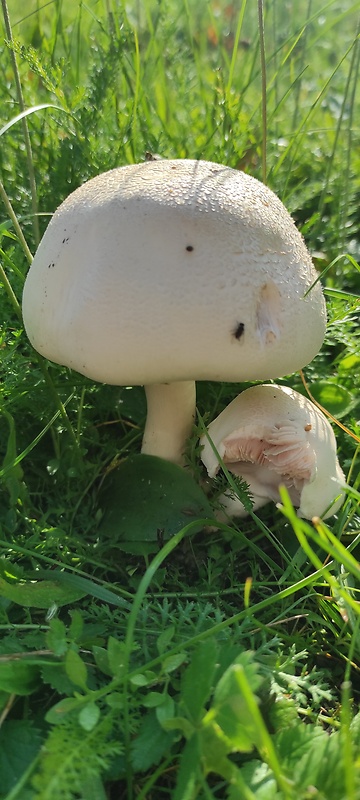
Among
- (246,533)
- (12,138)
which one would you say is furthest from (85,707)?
(12,138)

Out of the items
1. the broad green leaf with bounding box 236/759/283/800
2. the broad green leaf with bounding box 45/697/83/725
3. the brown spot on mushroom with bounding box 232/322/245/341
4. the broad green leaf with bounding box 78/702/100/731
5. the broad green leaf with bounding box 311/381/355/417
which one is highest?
the brown spot on mushroom with bounding box 232/322/245/341

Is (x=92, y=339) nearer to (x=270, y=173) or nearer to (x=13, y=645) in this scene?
(x=13, y=645)

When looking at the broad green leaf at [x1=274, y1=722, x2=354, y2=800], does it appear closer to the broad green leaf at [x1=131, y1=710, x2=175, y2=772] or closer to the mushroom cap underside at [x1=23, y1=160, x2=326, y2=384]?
the broad green leaf at [x1=131, y1=710, x2=175, y2=772]

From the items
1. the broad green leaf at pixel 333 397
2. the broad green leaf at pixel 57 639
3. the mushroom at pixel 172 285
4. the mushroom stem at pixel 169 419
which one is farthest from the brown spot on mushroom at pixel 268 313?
the broad green leaf at pixel 57 639

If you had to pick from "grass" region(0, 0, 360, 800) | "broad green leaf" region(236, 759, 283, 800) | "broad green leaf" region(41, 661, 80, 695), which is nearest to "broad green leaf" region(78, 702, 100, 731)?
"grass" region(0, 0, 360, 800)

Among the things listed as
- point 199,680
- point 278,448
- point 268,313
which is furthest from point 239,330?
point 199,680
